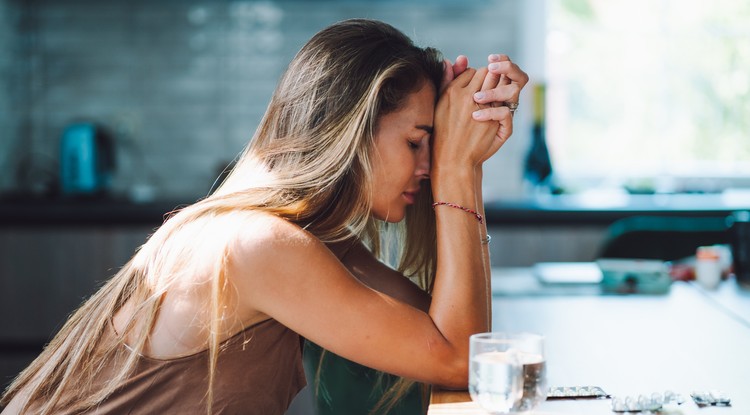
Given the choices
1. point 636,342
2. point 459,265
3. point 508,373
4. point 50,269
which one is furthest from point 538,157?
point 508,373

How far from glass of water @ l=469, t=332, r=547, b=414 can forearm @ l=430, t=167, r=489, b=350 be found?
9.3 inches

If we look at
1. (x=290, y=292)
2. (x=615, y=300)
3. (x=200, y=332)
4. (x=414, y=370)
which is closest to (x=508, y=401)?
(x=414, y=370)

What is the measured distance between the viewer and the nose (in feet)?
4.89

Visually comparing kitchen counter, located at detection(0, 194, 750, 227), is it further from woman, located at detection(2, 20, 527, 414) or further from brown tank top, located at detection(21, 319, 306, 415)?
brown tank top, located at detection(21, 319, 306, 415)

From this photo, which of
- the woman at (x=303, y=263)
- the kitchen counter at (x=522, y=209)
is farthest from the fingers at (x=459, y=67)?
the kitchen counter at (x=522, y=209)

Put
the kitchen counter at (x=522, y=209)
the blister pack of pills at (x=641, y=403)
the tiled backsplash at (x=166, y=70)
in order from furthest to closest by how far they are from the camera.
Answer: the tiled backsplash at (x=166, y=70)
the kitchen counter at (x=522, y=209)
the blister pack of pills at (x=641, y=403)

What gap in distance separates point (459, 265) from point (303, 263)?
27 cm

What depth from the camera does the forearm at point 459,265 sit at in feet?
4.26

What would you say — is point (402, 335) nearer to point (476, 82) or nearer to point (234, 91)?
point (476, 82)

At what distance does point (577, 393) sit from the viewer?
1213 millimetres

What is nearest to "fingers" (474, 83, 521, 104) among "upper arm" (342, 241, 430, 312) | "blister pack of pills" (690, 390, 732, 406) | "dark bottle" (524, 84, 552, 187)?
"upper arm" (342, 241, 430, 312)

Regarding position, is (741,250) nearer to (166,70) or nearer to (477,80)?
(477,80)

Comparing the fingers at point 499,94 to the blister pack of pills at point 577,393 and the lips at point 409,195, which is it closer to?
the lips at point 409,195

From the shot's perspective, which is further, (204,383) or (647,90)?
(647,90)
